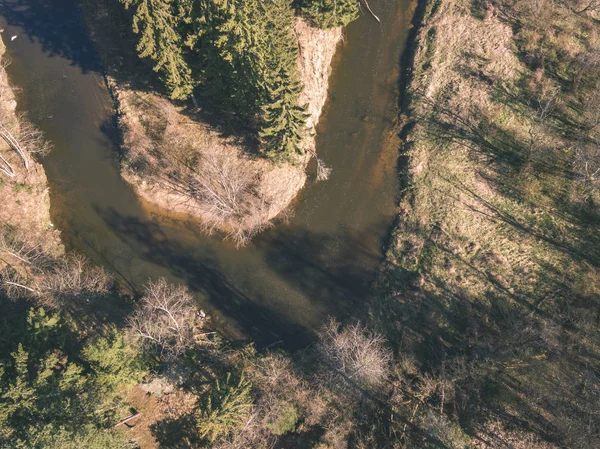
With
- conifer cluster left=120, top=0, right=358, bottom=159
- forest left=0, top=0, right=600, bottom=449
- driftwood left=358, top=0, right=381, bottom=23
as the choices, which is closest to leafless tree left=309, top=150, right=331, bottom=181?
conifer cluster left=120, top=0, right=358, bottom=159

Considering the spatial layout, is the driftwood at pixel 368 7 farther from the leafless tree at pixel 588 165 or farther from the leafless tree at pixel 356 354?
the leafless tree at pixel 356 354

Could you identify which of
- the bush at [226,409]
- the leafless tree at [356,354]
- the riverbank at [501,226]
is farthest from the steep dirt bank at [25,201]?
the riverbank at [501,226]

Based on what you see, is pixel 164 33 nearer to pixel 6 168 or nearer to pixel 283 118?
pixel 283 118

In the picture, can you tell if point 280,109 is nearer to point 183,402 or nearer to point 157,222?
point 157,222

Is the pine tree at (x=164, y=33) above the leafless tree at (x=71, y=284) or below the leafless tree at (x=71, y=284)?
above

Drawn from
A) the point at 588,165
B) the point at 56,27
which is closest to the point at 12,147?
the point at 56,27
